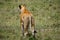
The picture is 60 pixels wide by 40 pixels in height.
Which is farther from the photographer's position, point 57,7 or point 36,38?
point 57,7

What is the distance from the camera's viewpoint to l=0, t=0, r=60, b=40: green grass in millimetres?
8891

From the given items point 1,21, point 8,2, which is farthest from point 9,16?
point 8,2

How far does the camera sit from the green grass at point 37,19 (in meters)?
8.89

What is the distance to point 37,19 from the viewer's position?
10.7 metres

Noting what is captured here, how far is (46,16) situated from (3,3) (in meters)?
3.21

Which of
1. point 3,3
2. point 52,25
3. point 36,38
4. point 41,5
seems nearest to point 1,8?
point 3,3

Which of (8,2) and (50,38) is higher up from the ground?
(8,2)

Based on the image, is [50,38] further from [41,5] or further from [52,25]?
[41,5]

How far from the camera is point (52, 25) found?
9977 millimetres

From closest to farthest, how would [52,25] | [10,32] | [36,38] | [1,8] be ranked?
[36,38], [10,32], [52,25], [1,8]

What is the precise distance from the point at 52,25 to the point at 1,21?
2071 millimetres

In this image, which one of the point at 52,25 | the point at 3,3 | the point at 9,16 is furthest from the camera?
the point at 3,3

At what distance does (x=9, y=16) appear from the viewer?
36.7ft

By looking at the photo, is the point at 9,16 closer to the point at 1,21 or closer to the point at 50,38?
the point at 1,21
